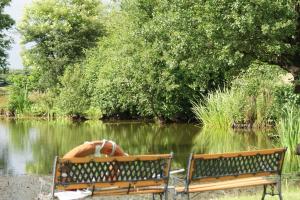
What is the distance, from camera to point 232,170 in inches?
254

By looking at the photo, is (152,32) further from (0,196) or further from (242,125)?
(0,196)

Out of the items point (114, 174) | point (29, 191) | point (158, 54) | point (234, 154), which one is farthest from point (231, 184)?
point (158, 54)

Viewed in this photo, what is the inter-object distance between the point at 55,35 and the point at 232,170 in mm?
33065

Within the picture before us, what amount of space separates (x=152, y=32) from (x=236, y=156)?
1307 centimetres

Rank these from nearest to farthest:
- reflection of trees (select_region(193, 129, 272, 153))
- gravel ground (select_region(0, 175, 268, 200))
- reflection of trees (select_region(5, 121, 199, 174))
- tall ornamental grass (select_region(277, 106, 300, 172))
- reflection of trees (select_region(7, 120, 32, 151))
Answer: gravel ground (select_region(0, 175, 268, 200)), tall ornamental grass (select_region(277, 106, 300, 172)), reflection of trees (select_region(5, 121, 199, 174)), reflection of trees (select_region(193, 129, 272, 153)), reflection of trees (select_region(7, 120, 32, 151))

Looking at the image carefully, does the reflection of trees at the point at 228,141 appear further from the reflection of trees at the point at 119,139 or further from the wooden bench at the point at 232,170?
the wooden bench at the point at 232,170

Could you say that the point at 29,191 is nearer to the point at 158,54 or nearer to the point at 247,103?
the point at 247,103

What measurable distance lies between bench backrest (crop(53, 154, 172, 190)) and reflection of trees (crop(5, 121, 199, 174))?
658 centimetres

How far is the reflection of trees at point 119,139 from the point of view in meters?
14.8

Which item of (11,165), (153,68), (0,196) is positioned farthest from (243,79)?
(0,196)

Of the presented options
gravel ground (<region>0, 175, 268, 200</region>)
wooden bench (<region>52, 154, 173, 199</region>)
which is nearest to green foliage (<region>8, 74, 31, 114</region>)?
gravel ground (<region>0, 175, 268, 200</region>)

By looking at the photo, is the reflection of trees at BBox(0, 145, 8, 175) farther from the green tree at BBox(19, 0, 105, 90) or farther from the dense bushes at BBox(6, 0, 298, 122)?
the green tree at BBox(19, 0, 105, 90)

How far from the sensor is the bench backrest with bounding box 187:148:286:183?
6031mm

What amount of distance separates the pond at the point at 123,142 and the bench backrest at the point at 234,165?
5.80 m
